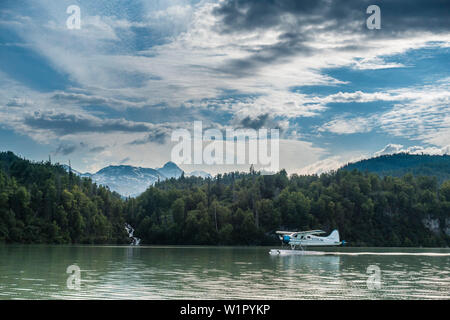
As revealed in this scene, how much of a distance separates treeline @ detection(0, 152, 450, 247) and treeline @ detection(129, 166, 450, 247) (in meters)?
0.30

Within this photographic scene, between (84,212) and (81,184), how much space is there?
23.2 meters

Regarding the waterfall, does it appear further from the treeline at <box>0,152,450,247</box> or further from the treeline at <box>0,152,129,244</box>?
the treeline at <box>0,152,129,244</box>

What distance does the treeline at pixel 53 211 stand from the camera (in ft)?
436

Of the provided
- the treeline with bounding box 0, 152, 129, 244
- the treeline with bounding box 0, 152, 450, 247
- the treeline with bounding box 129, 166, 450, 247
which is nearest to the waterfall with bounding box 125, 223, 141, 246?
the treeline with bounding box 0, 152, 450, 247

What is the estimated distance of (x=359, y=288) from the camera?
3319cm

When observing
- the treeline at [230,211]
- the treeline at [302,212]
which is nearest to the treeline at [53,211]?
the treeline at [230,211]

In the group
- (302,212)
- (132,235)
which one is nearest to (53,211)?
(132,235)

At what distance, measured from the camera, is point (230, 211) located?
16075 centimetres

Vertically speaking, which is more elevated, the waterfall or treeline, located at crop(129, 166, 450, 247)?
treeline, located at crop(129, 166, 450, 247)

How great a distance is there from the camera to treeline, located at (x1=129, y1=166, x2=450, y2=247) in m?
154

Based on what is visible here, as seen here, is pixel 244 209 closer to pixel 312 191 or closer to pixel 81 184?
pixel 312 191

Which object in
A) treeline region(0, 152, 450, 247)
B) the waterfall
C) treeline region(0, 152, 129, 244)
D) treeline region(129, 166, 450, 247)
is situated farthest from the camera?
the waterfall

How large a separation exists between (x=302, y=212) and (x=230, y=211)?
72.3ft
